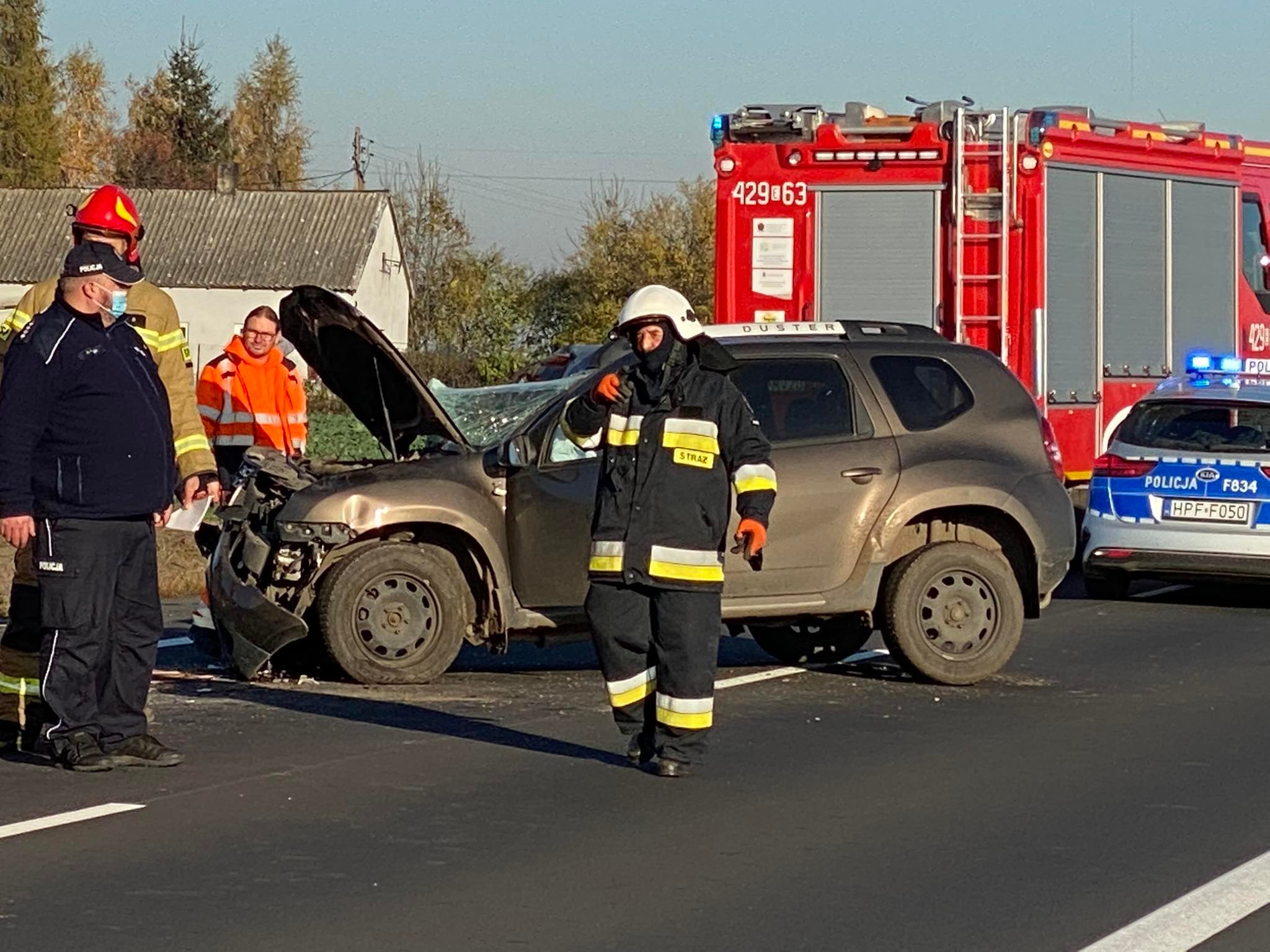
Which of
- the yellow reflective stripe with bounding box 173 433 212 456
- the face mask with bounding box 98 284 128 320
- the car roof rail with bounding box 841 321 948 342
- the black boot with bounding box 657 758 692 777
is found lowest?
the black boot with bounding box 657 758 692 777

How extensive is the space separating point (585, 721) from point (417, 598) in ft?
4.44

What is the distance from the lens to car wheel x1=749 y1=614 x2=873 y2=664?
450 inches

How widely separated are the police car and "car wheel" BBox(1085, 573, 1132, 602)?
0.88 feet

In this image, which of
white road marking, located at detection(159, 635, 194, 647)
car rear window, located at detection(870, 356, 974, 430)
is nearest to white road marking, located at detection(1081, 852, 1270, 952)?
car rear window, located at detection(870, 356, 974, 430)

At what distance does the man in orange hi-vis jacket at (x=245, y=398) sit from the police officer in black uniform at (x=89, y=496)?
163 inches

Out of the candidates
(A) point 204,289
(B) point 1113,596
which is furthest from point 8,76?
(B) point 1113,596

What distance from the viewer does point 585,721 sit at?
9.47 m

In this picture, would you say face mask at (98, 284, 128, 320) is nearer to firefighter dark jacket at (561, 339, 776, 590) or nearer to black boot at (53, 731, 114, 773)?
black boot at (53, 731, 114, 773)

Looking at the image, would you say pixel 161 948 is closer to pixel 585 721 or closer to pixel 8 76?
pixel 585 721

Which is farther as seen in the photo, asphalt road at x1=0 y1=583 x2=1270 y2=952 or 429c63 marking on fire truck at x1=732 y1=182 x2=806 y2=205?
429c63 marking on fire truck at x1=732 y1=182 x2=806 y2=205

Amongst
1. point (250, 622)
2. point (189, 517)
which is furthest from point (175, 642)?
point (189, 517)

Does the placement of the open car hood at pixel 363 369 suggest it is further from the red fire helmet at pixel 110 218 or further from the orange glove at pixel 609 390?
the orange glove at pixel 609 390

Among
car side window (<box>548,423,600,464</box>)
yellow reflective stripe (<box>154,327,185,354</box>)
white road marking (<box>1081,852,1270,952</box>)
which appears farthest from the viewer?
car side window (<box>548,423,600,464</box>)

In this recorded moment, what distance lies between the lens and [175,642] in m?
12.4
